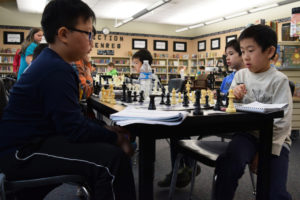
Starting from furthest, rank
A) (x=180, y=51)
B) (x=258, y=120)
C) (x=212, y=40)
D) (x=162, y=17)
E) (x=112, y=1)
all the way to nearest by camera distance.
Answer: (x=180, y=51) → (x=212, y=40) → (x=162, y=17) → (x=112, y=1) → (x=258, y=120)

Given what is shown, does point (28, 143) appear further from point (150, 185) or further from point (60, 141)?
point (150, 185)

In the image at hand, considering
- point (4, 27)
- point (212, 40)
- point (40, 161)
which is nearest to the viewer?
point (40, 161)

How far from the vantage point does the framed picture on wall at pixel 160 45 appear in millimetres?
12859

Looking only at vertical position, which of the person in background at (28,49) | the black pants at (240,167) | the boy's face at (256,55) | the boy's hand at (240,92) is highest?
the person in background at (28,49)

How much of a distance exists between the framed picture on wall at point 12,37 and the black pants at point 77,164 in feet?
36.7

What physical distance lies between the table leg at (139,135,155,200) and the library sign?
11341 millimetres

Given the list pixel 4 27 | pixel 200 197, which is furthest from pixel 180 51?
pixel 200 197

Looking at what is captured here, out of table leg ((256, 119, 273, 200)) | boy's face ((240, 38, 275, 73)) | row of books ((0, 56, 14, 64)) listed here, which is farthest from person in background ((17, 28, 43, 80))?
→ row of books ((0, 56, 14, 64))

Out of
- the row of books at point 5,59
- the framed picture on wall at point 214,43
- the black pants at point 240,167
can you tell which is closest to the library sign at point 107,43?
the row of books at point 5,59

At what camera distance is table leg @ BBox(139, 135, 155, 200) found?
893mm

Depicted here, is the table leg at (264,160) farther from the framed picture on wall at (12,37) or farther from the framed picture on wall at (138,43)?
the framed picture on wall at (138,43)

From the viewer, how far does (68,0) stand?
1.07 meters

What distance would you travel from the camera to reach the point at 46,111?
0.92 metres

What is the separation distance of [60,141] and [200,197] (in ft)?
4.40
